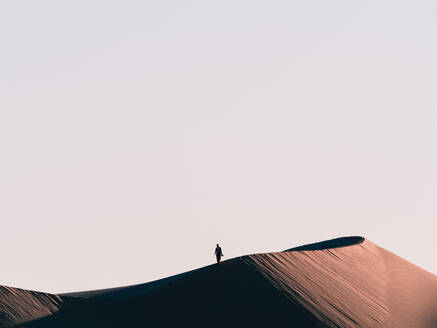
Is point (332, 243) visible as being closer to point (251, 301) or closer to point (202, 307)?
point (251, 301)

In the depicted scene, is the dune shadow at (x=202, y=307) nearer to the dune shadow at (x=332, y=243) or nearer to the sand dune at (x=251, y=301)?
the sand dune at (x=251, y=301)

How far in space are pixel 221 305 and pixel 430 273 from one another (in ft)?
86.0

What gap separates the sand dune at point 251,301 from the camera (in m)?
46.2

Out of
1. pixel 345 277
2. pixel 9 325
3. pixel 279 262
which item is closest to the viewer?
pixel 9 325

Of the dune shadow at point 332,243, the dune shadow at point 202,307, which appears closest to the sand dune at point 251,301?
the dune shadow at point 202,307

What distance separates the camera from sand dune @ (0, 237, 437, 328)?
46250 millimetres

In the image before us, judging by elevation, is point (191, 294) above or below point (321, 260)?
below

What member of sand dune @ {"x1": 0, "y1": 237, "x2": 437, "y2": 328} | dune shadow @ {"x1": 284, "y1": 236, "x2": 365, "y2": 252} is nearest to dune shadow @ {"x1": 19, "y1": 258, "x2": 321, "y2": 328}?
sand dune @ {"x1": 0, "y1": 237, "x2": 437, "y2": 328}

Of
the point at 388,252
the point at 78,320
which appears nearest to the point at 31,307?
the point at 78,320

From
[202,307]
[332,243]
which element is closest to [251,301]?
[202,307]

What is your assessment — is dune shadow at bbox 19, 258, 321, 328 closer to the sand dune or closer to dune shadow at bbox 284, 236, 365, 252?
the sand dune

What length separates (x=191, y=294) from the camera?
4878cm

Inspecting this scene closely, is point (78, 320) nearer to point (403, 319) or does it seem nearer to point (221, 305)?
point (221, 305)

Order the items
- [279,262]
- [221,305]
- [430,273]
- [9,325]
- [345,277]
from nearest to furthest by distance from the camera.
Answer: [9,325] < [221,305] < [279,262] < [345,277] < [430,273]
